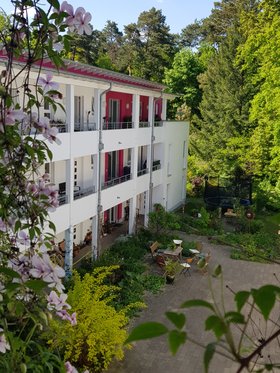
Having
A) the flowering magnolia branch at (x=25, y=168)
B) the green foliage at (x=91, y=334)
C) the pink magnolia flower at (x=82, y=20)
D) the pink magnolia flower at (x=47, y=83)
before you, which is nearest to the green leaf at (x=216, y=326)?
the flowering magnolia branch at (x=25, y=168)

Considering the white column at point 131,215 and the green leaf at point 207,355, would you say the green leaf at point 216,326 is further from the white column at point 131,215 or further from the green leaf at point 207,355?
the white column at point 131,215

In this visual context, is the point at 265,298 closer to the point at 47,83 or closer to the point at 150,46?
the point at 47,83

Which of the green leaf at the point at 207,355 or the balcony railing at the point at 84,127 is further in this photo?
the balcony railing at the point at 84,127

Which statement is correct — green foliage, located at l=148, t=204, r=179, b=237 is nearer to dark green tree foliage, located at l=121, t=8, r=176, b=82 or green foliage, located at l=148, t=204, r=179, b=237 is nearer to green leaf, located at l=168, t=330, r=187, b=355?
green leaf, located at l=168, t=330, r=187, b=355

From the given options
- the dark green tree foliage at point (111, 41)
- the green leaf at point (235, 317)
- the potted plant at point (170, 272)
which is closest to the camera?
the green leaf at point (235, 317)

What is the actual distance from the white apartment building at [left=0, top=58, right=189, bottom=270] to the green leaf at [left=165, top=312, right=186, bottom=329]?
35.0 feet

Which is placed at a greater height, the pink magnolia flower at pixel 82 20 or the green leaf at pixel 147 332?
the pink magnolia flower at pixel 82 20

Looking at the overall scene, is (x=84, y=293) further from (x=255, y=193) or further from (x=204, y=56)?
(x=204, y=56)

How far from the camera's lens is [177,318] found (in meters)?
0.82

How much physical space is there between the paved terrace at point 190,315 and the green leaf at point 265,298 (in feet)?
16.9

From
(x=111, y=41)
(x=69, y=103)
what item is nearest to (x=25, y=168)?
(x=69, y=103)

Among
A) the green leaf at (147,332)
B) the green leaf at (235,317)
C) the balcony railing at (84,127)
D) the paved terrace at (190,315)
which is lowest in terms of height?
the paved terrace at (190,315)

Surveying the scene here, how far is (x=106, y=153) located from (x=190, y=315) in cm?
1078

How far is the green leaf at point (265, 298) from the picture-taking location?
0.83 m
